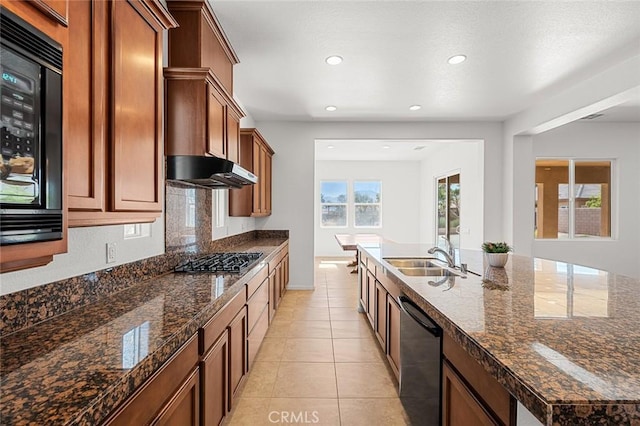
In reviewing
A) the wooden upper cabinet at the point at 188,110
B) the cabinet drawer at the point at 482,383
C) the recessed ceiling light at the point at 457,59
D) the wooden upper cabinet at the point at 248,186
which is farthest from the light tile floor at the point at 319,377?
the recessed ceiling light at the point at 457,59

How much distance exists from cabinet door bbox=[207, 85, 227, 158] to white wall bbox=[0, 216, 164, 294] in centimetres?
71

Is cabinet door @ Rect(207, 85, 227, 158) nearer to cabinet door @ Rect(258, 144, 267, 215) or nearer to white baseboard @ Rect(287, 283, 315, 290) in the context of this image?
cabinet door @ Rect(258, 144, 267, 215)

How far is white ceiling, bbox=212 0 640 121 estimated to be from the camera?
2561mm

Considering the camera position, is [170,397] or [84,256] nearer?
[170,397]

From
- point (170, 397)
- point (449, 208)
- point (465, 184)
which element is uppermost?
point (465, 184)

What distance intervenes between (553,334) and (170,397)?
4.49ft

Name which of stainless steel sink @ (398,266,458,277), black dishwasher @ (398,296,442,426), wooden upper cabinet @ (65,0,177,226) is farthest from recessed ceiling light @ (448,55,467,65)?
wooden upper cabinet @ (65,0,177,226)

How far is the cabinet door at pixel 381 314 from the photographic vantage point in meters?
2.81

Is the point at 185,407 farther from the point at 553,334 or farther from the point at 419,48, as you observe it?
the point at 419,48

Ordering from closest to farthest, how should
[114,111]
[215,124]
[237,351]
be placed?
[114,111] → [237,351] → [215,124]

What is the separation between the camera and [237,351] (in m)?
2.18

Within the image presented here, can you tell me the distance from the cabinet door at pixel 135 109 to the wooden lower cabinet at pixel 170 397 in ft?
2.15

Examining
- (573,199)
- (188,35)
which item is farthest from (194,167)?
(573,199)

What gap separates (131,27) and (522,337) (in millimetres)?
1944
